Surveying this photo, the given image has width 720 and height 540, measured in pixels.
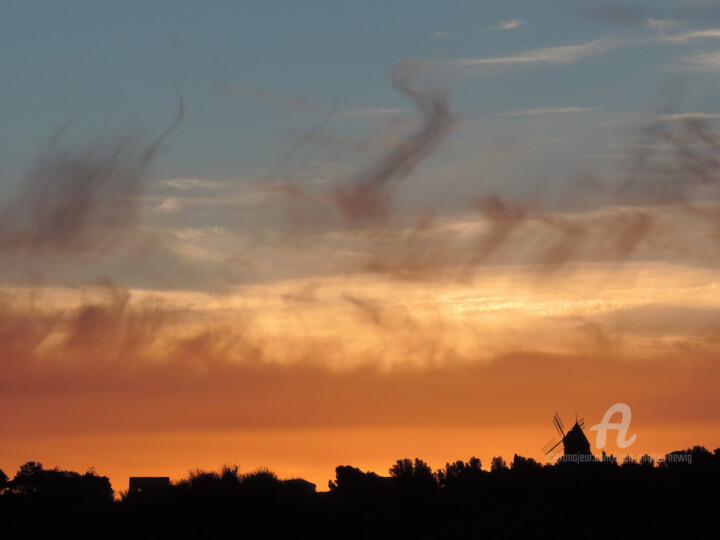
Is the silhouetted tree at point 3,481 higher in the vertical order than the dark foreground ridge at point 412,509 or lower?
higher

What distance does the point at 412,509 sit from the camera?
97.4 m

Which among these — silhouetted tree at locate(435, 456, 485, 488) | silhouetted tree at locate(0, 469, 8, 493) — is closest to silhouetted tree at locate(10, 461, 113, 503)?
silhouetted tree at locate(0, 469, 8, 493)

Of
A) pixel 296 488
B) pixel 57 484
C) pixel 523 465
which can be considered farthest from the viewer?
pixel 57 484

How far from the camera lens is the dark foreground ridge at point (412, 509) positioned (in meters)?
83.3

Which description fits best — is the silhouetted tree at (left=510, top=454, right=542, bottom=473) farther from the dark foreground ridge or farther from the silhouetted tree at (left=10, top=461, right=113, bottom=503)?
the silhouetted tree at (left=10, top=461, right=113, bottom=503)

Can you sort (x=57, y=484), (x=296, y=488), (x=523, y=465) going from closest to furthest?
(x=296, y=488) → (x=523, y=465) → (x=57, y=484)

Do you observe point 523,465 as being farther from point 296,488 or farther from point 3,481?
point 3,481

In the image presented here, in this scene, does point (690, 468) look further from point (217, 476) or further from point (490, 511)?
point (217, 476)

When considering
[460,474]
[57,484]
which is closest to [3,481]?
[57,484]

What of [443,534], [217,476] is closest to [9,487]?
[217,476]

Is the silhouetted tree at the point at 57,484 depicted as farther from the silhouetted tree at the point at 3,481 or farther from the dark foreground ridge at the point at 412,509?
the dark foreground ridge at the point at 412,509

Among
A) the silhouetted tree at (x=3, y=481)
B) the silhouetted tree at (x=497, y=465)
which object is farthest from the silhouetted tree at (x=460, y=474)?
the silhouetted tree at (x=3, y=481)

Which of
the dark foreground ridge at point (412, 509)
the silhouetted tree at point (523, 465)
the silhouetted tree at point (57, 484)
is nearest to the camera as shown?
the dark foreground ridge at point (412, 509)

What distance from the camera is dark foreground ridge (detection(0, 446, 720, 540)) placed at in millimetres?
83312
